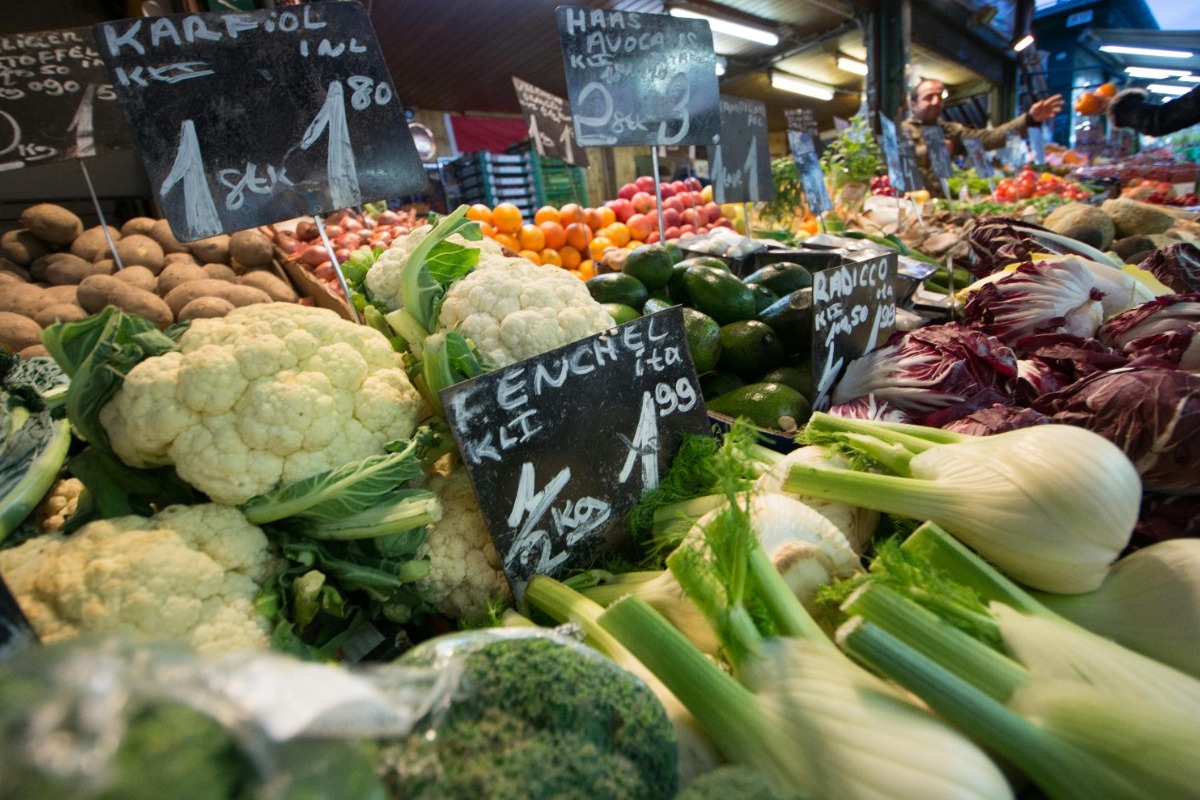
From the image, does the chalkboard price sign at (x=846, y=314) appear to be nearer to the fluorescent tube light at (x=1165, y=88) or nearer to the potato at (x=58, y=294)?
the potato at (x=58, y=294)

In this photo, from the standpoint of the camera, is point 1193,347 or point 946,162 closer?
point 1193,347

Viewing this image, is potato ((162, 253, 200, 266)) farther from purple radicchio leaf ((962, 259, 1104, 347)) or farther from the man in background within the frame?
the man in background

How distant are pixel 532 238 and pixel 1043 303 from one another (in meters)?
2.92

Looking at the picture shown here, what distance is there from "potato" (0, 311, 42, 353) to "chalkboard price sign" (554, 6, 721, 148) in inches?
99.8

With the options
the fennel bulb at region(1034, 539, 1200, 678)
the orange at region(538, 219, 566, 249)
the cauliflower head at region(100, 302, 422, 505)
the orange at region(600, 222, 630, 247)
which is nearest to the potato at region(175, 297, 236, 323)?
the cauliflower head at region(100, 302, 422, 505)

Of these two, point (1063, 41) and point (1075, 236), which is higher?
point (1063, 41)

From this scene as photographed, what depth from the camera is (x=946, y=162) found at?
4.86 m

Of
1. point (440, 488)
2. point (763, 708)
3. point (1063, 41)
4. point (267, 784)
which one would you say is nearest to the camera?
point (267, 784)

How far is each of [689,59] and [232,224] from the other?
1.92 m

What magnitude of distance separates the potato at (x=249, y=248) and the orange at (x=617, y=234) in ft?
7.25

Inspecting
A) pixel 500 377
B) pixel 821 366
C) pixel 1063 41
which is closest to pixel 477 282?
pixel 500 377

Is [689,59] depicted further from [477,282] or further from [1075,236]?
[1075,236]

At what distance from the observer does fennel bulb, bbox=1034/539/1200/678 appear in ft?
2.78

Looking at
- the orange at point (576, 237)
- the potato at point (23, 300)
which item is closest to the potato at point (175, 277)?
the potato at point (23, 300)
